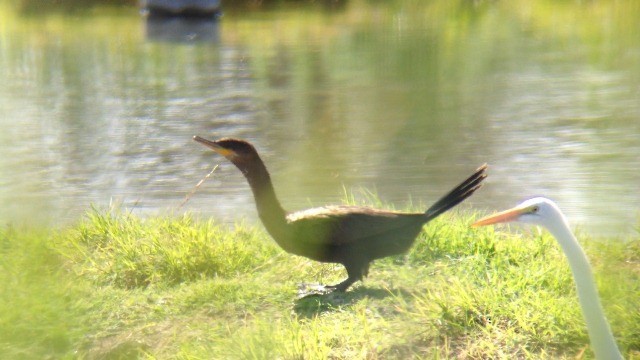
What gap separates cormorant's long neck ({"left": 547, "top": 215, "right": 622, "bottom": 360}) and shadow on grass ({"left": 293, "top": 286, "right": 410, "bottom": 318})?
1.10 m

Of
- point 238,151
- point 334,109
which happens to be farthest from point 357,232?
point 334,109

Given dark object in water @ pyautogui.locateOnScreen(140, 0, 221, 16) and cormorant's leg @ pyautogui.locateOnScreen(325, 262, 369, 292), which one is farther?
dark object in water @ pyautogui.locateOnScreen(140, 0, 221, 16)

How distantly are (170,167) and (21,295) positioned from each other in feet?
13.5

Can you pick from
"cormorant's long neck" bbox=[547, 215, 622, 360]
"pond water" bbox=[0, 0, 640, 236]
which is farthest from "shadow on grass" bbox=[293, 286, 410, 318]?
"pond water" bbox=[0, 0, 640, 236]

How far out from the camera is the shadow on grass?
4.34 meters

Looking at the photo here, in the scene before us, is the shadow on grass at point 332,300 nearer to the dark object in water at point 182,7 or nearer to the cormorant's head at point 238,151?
the cormorant's head at point 238,151

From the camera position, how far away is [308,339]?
13.0ft

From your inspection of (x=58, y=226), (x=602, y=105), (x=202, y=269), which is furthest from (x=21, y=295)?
(x=602, y=105)

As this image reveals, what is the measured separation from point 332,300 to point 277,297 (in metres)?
0.28

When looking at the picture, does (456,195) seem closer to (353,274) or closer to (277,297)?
(353,274)

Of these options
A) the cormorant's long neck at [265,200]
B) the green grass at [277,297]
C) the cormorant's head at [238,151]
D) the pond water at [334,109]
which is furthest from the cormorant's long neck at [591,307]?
the pond water at [334,109]

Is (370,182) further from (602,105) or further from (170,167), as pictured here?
(602,105)

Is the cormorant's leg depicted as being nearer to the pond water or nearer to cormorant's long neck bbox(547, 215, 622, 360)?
cormorant's long neck bbox(547, 215, 622, 360)

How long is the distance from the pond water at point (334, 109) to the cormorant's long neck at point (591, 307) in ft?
6.51
